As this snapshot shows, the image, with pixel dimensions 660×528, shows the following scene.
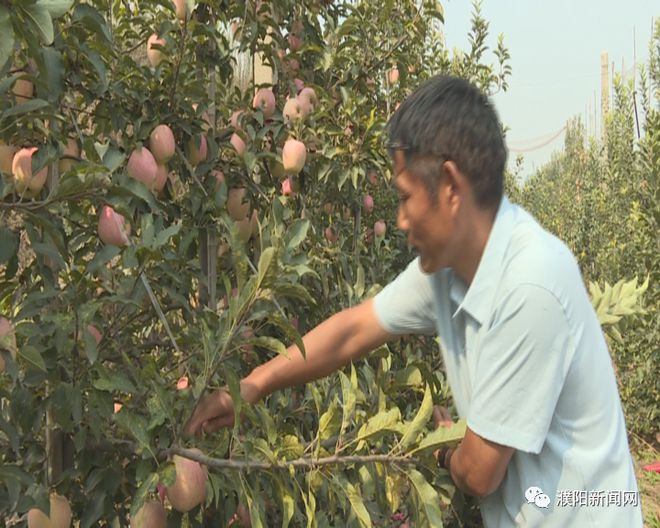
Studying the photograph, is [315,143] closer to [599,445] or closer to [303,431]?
[303,431]

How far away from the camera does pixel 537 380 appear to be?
3.41ft

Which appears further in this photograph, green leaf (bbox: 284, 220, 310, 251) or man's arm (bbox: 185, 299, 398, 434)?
man's arm (bbox: 185, 299, 398, 434)

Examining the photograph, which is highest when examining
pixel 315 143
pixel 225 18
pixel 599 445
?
pixel 225 18

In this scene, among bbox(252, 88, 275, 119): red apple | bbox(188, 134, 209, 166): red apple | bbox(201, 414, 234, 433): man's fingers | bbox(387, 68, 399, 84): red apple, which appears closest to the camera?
bbox(201, 414, 234, 433): man's fingers

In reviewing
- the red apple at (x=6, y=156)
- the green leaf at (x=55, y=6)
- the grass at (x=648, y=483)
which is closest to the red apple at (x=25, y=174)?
the red apple at (x=6, y=156)

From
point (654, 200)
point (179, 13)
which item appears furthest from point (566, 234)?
point (179, 13)

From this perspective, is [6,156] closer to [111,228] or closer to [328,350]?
[111,228]

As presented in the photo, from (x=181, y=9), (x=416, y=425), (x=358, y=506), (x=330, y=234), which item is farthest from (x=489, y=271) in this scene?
(x=330, y=234)

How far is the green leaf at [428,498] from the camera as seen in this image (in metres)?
1.04

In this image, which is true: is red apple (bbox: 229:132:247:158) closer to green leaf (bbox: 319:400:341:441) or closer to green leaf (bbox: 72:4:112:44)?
green leaf (bbox: 72:4:112:44)

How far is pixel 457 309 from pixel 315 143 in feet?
3.27

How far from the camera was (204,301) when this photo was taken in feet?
5.55

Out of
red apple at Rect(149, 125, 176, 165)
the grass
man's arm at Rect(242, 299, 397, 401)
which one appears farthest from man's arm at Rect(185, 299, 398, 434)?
the grass

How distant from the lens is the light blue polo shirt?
103 centimetres
